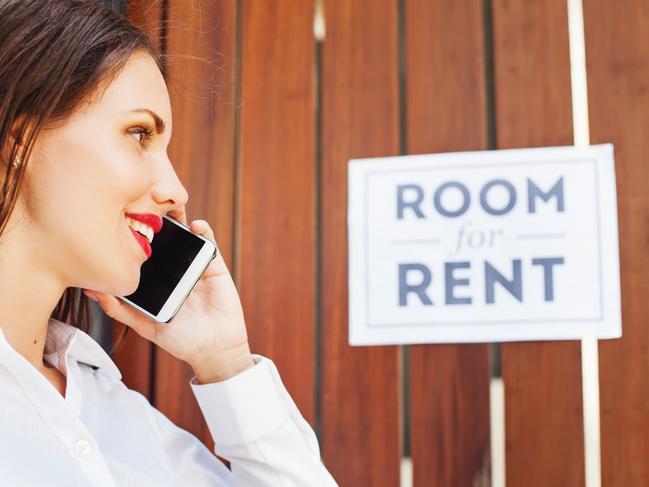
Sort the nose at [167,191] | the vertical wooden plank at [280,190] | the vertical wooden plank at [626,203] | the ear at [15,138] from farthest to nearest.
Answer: the vertical wooden plank at [280,190], the vertical wooden plank at [626,203], the nose at [167,191], the ear at [15,138]

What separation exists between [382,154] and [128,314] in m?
0.43

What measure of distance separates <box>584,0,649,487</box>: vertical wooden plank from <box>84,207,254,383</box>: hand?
1.62 ft

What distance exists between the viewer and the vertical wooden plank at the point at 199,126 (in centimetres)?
140

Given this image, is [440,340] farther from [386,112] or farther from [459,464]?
[386,112]

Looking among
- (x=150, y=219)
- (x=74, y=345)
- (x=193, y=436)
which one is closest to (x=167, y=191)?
(x=150, y=219)

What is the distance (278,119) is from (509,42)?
1.18 feet

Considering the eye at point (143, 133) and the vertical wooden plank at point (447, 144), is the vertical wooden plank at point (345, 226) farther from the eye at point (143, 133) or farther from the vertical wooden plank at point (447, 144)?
the eye at point (143, 133)

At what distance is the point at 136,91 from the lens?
3.52 ft

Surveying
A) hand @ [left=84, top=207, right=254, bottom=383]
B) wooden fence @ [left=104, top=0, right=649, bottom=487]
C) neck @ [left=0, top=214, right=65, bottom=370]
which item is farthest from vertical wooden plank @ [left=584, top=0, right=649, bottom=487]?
neck @ [left=0, top=214, right=65, bottom=370]

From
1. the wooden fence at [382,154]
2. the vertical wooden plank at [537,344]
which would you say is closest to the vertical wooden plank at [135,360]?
the wooden fence at [382,154]

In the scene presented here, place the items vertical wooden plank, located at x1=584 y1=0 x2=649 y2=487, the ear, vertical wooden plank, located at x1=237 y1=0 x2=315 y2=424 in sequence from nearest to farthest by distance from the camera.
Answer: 1. the ear
2. vertical wooden plank, located at x1=584 y1=0 x2=649 y2=487
3. vertical wooden plank, located at x1=237 y1=0 x2=315 y2=424

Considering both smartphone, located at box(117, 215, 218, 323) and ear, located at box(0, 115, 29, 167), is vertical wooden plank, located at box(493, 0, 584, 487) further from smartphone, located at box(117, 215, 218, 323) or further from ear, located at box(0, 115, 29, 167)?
ear, located at box(0, 115, 29, 167)

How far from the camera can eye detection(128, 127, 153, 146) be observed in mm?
1072

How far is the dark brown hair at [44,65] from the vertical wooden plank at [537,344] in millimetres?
535
